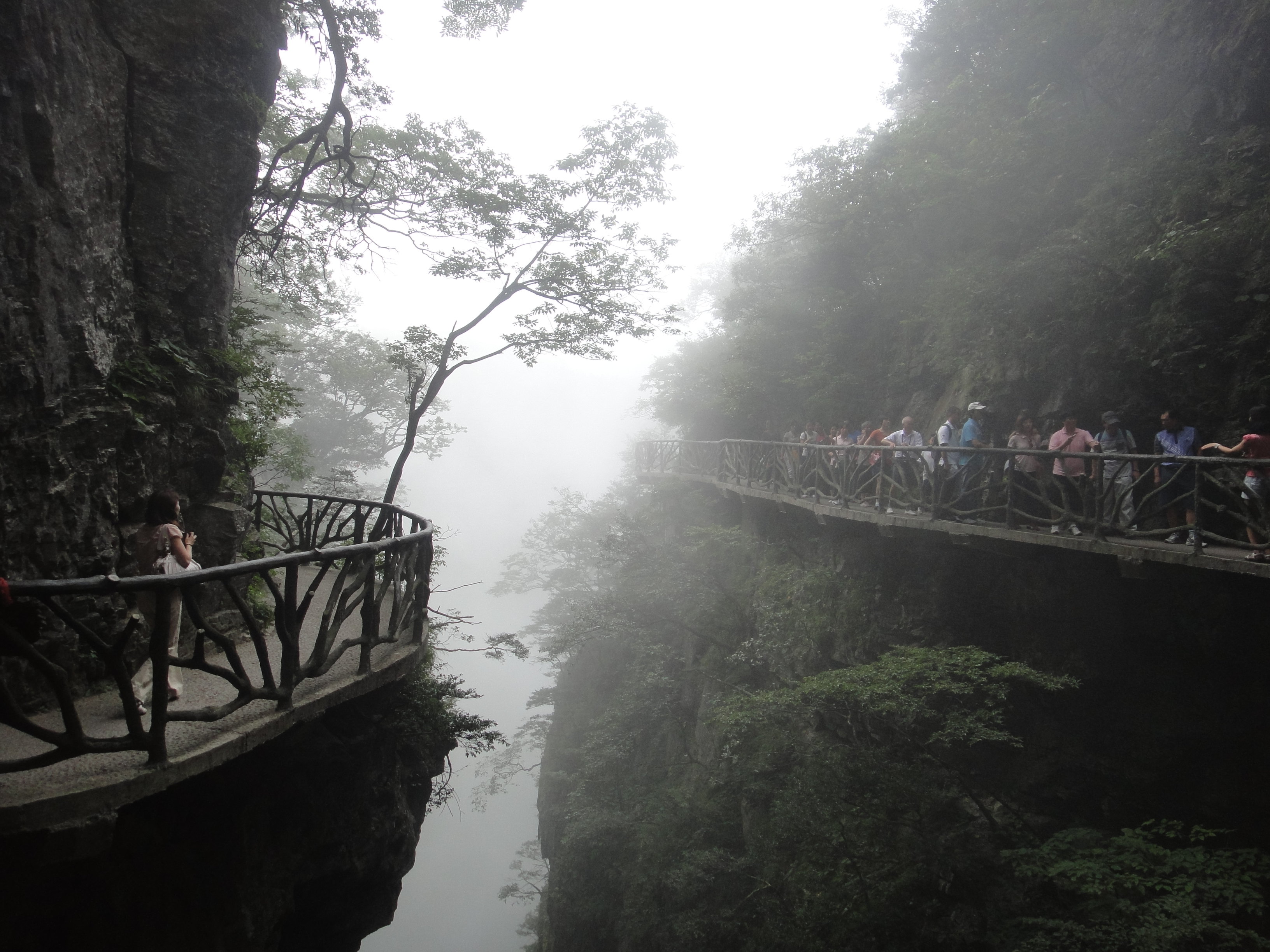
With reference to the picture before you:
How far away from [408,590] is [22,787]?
2.47 meters

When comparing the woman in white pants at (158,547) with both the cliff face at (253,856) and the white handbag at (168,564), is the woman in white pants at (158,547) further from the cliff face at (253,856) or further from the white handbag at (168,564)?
the cliff face at (253,856)

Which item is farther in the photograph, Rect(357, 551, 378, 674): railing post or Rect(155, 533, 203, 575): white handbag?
Rect(357, 551, 378, 674): railing post

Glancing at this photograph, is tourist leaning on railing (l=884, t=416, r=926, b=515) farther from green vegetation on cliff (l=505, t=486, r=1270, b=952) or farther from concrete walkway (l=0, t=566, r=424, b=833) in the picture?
concrete walkway (l=0, t=566, r=424, b=833)

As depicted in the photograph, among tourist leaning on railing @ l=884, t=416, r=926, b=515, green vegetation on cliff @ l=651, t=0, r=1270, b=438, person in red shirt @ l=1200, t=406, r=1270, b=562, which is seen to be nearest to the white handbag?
person in red shirt @ l=1200, t=406, r=1270, b=562

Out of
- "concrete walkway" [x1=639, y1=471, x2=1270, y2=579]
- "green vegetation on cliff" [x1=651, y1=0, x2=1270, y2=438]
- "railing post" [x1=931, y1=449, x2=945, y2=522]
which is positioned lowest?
"concrete walkway" [x1=639, y1=471, x2=1270, y2=579]

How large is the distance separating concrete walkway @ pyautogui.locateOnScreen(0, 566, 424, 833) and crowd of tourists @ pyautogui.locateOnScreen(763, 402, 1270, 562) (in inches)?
262

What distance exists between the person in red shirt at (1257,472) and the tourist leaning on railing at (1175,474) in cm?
42

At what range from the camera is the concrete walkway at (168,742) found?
2.60m

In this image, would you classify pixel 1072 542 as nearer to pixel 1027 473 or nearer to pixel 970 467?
pixel 1027 473

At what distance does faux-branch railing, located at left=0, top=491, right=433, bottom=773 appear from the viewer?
2559mm

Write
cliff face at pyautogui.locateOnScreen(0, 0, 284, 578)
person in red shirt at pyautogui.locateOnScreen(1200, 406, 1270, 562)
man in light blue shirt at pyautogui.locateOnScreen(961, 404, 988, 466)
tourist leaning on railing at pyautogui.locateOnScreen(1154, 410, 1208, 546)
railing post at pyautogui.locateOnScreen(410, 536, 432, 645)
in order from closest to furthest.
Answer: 1. cliff face at pyautogui.locateOnScreen(0, 0, 284, 578)
2. railing post at pyautogui.locateOnScreen(410, 536, 432, 645)
3. person in red shirt at pyautogui.locateOnScreen(1200, 406, 1270, 562)
4. tourist leaning on railing at pyautogui.locateOnScreen(1154, 410, 1208, 546)
5. man in light blue shirt at pyautogui.locateOnScreen(961, 404, 988, 466)

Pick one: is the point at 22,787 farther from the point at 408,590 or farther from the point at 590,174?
the point at 590,174

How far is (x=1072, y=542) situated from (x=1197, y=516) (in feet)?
3.80

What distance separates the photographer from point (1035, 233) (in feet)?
39.8
